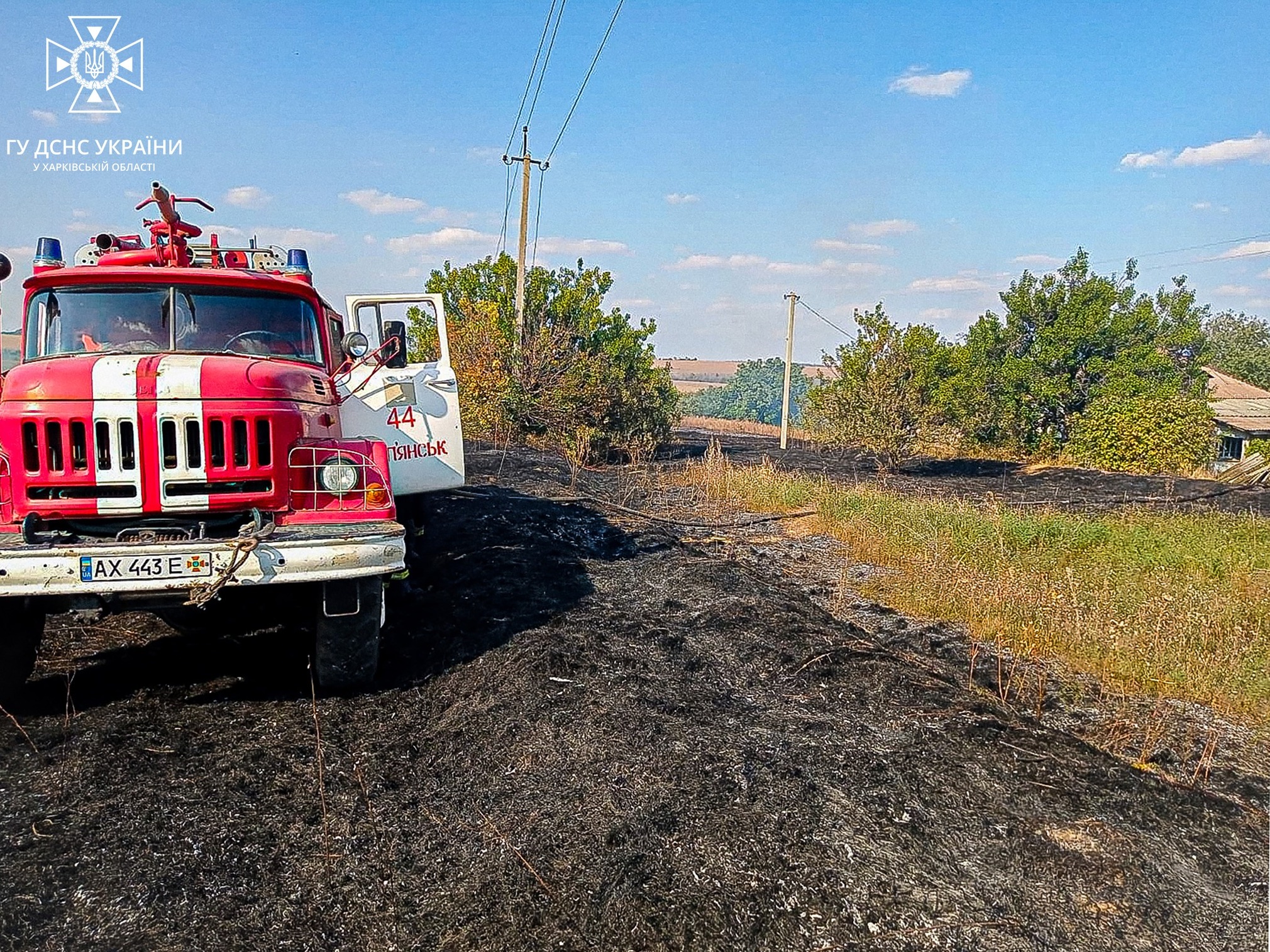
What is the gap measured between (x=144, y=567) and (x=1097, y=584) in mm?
7634

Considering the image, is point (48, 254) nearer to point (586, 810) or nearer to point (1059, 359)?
point (586, 810)

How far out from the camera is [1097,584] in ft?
25.6

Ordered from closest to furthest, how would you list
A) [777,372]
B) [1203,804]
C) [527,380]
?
[1203,804]
[527,380]
[777,372]

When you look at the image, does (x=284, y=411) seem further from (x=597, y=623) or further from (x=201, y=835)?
(x=597, y=623)

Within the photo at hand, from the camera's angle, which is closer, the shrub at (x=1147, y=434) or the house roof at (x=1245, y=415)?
the shrub at (x=1147, y=434)

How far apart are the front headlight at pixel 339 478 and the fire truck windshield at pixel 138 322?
49.3 inches

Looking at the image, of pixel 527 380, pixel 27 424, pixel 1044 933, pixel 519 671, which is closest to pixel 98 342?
pixel 27 424

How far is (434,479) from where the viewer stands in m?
6.93

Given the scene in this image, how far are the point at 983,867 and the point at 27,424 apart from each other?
4991 mm

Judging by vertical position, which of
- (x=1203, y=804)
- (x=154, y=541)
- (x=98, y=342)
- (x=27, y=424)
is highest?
(x=98, y=342)

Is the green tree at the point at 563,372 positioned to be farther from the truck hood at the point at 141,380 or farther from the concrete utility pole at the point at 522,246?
the truck hood at the point at 141,380

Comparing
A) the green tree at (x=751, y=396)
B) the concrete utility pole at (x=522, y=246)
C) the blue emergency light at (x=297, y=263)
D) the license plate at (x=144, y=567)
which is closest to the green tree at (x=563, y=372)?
the concrete utility pole at (x=522, y=246)

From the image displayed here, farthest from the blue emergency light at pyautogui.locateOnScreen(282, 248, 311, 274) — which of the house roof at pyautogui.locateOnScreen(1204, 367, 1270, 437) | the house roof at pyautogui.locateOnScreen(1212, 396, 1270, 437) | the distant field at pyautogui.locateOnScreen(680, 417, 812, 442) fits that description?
the distant field at pyautogui.locateOnScreen(680, 417, 812, 442)

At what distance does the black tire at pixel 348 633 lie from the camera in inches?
180
